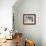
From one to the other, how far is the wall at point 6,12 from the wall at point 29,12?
1.00 metres

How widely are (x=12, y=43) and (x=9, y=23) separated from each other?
90cm

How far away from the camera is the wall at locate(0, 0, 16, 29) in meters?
4.16

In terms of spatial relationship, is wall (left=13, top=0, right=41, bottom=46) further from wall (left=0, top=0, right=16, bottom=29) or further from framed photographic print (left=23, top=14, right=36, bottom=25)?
wall (left=0, top=0, right=16, bottom=29)

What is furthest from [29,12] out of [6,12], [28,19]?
[6,12]

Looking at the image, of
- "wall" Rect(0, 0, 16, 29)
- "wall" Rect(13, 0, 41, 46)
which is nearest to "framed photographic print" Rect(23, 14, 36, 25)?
"wall" Rect(13, 0, 41, 46)

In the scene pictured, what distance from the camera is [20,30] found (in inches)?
206

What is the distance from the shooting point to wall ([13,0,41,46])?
17.0 feet

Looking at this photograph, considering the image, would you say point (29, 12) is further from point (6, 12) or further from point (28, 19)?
point (6, 12)

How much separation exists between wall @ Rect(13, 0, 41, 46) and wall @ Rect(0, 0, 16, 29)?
1003 millimetres

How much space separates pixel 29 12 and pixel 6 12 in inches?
52.1

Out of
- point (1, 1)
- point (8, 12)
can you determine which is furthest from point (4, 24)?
point (1, 1)

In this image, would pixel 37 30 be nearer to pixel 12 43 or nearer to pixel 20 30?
pixel 20 30

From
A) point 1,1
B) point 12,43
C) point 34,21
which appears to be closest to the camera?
point 12,43

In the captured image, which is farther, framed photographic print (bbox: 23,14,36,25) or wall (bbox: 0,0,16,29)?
framed photographic print (bbox: 23,14,36,25)
